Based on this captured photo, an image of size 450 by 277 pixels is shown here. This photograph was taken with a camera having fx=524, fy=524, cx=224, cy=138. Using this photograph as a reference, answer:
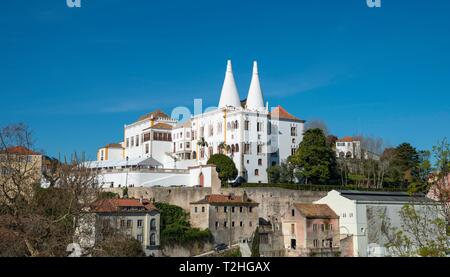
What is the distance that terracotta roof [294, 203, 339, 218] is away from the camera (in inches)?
1772

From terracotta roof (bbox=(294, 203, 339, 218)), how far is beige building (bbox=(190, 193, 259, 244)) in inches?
169

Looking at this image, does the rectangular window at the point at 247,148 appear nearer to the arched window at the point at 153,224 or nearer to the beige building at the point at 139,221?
the beige building at the point at 139,221

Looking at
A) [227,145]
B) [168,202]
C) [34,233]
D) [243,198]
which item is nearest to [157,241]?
[168,202]

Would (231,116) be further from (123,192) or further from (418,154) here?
(418,154)

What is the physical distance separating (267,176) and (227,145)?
5448 mm

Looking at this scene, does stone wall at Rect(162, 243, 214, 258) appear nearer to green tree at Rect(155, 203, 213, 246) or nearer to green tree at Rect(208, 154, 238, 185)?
green tree at Rect(155, 203, 213, 246)

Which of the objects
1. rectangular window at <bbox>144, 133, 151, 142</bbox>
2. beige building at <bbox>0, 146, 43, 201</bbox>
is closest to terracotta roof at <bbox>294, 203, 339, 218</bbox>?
rectangular window at <bbox>144, 133, 151, 142</bbox>

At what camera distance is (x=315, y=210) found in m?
45.8

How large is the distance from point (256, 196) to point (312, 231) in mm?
6835

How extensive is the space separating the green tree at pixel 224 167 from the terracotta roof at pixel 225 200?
14.4 feet

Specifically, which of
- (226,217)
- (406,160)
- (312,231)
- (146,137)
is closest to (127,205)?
(226,217)

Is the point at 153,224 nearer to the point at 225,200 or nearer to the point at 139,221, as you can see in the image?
the point at 139,221
